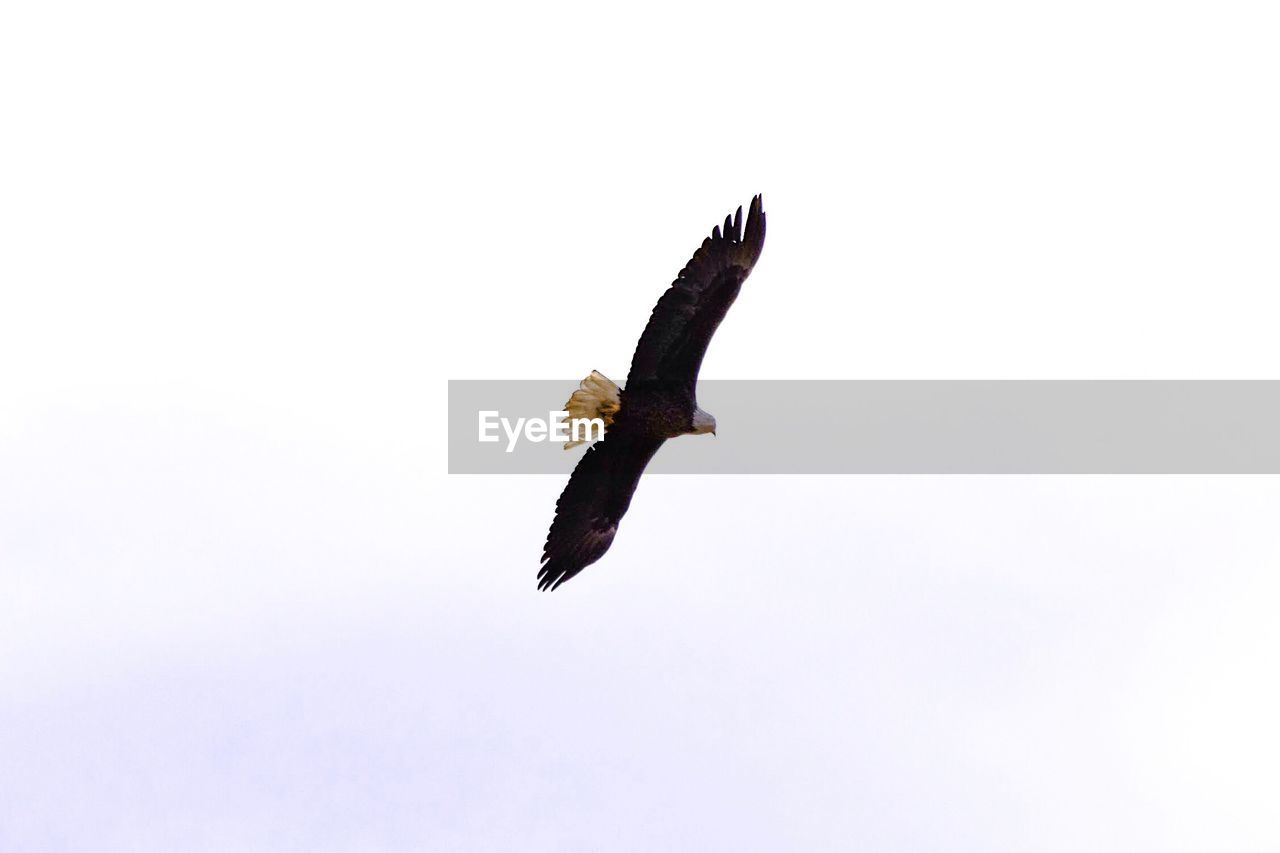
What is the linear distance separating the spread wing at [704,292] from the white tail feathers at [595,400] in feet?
1.84

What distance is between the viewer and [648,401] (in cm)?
2092

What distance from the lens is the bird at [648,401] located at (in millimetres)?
20250

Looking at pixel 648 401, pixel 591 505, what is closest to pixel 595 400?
pixel 648 401

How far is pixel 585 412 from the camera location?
21.1 meters

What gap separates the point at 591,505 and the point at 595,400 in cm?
120

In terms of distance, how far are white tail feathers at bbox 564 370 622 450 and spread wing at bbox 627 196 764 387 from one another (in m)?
0.56

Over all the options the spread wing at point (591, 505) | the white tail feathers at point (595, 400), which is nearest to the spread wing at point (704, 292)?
the white tail feathers at point (595, 400)

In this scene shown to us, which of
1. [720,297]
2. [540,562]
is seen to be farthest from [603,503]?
[720,297]

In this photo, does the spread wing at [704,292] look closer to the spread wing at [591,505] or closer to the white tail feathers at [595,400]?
the white tail feathers at [595,400]

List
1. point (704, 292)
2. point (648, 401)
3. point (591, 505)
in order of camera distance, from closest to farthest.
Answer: point (704, 292) → point (648, 401) → point (591, 505)

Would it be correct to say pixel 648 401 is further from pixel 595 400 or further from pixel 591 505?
pixel 591 505

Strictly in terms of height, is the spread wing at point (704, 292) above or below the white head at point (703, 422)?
above

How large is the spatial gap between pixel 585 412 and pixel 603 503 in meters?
1.06

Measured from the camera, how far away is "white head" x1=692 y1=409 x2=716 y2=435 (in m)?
21.0
